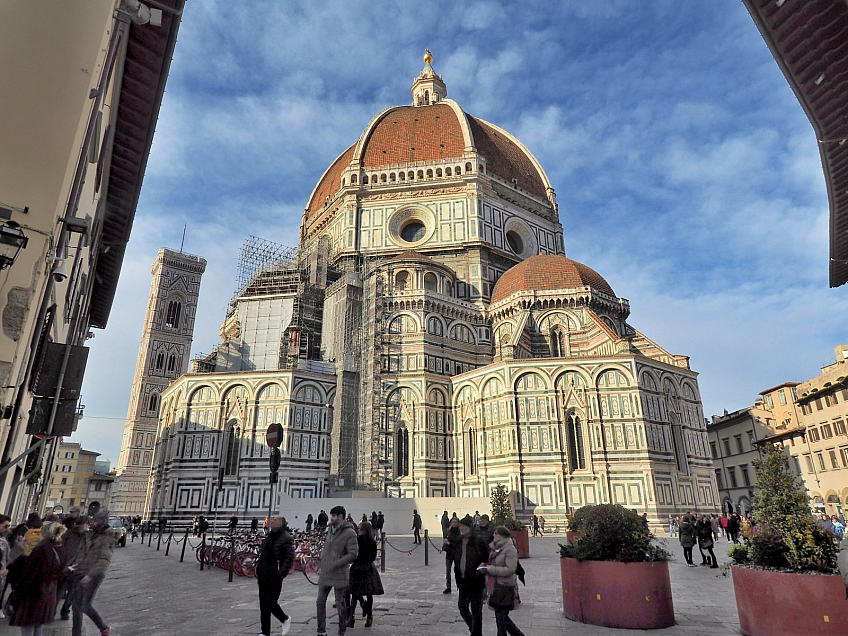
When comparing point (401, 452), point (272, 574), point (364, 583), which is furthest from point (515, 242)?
point (272, 574)

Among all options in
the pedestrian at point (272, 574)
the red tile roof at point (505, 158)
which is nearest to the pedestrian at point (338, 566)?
the pedestrian at point (272, 574)

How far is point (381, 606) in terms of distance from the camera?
25.7ft

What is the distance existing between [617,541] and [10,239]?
748cm

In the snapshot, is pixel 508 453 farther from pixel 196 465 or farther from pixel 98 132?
pixel 98 132

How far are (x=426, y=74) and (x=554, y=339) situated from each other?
121ft

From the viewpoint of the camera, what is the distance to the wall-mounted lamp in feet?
17.1

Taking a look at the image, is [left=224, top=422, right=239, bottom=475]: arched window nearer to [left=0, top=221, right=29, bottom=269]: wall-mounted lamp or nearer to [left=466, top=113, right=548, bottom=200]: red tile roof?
[left=0, top=221, right=29, bottom=269]: wall-mounted lamp

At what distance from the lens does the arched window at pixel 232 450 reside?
28016 mm

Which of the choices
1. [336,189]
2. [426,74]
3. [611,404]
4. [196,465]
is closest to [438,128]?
[336,189]

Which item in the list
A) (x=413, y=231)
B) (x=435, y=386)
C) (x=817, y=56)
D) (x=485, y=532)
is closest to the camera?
(x=817, y=56)

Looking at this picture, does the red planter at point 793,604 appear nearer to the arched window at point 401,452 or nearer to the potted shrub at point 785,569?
the potted shrub at point 785,569

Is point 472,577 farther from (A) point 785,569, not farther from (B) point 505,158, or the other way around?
(B) point 505,158

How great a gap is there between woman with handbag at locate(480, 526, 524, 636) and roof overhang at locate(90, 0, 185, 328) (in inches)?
334

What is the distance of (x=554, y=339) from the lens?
3148cm
